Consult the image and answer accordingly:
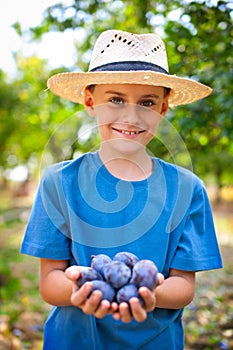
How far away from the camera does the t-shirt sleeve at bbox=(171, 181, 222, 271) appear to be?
1.55 m

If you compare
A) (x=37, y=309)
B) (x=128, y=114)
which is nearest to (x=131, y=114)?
(x=128, y=114)

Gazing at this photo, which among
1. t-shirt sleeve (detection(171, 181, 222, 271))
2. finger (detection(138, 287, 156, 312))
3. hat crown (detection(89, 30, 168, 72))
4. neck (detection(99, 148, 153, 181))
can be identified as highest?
hat crown (detection(89, 30, 168, 72))

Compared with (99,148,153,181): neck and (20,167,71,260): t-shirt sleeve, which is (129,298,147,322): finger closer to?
(20,167,71,260): t-shirt sleeve

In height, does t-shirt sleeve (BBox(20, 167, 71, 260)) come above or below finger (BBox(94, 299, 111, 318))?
above

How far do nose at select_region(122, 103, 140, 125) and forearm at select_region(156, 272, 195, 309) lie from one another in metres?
0.51

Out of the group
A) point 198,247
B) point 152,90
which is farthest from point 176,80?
point 198,247

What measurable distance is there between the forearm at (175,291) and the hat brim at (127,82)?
630 mm

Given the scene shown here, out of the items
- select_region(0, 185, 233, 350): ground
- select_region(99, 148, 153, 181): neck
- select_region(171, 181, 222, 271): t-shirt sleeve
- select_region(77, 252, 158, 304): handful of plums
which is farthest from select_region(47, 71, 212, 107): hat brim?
select_region(0, 185, 233, 350): ground

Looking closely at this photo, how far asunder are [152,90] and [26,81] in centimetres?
599

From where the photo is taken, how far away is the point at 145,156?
168 centimetres

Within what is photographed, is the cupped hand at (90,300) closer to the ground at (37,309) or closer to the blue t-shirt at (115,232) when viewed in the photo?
the blue t-shirt at (115,232)

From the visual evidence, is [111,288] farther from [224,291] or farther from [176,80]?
[224,291]

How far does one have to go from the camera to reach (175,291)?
1.50 metres

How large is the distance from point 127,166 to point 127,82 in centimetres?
29
